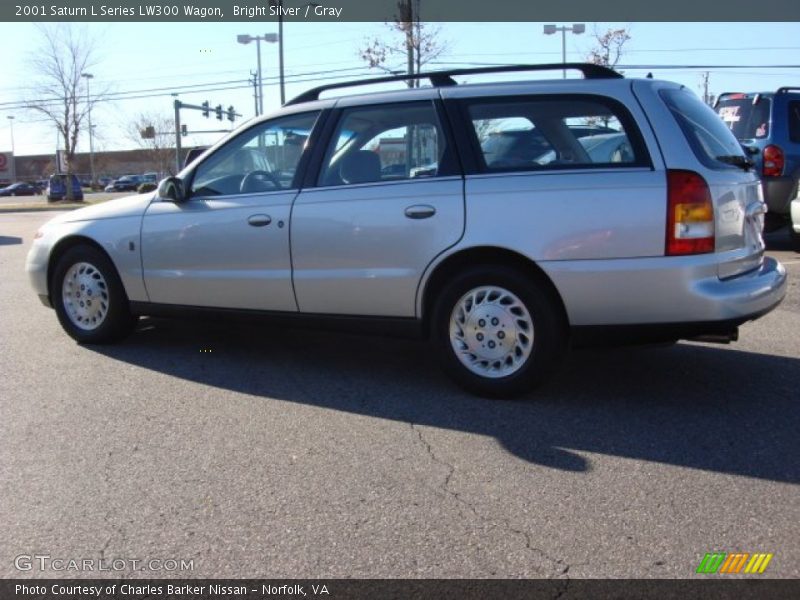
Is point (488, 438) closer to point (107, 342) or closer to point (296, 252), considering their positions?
point (296, 252)

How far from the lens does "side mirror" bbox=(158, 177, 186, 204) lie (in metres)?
5.69

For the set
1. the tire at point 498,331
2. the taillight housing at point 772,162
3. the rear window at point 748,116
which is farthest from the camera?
the rear window at point 748,116

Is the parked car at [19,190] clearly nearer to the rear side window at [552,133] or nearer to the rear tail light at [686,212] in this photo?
the rear side window at [552,133]

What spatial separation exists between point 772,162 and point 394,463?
9039 mm

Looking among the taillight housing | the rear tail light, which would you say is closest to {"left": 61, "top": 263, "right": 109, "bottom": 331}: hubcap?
the rear tail light

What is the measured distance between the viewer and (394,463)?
3889 millimetres

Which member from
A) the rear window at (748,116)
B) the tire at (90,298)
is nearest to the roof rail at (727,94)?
the rear window at (748,116)

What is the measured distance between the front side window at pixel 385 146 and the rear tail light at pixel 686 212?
1341 millimetres

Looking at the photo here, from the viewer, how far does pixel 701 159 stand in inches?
172

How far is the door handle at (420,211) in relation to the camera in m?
4.76

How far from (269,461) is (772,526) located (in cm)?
226

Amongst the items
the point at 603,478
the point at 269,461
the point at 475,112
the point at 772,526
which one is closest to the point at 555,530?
the point at 603,478

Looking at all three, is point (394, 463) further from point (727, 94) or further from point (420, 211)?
point (727, 94)

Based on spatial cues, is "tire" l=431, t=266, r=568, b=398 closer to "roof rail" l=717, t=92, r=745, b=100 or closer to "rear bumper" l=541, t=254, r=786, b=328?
"rear bumper" l=541, t=254, r=786, b=328
